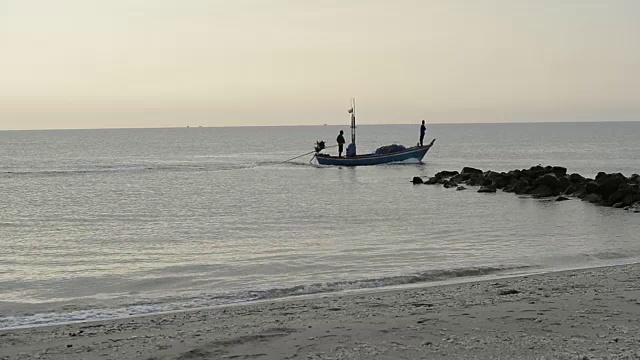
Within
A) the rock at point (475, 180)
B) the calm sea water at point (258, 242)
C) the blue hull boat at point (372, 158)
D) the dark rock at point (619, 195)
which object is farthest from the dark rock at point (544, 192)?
the blue hull boat at point (372, 158)

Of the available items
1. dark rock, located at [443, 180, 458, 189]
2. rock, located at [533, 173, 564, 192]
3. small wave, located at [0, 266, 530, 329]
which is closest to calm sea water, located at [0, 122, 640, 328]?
small wave, located at [0, 266, 530, 329]

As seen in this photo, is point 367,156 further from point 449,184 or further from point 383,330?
point 383,330

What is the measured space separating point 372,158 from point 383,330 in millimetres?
41677

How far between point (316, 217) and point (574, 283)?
12717 millimetres

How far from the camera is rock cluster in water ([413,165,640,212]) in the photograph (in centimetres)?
2417

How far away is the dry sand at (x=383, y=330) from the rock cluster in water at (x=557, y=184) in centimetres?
1530

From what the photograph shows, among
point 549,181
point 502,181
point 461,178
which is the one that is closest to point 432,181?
point 461,178

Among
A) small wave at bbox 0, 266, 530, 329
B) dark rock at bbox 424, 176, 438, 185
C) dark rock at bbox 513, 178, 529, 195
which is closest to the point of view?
small wave at bbox 0, 266, 530, 329

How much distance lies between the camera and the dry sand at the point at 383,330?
22.0 feet

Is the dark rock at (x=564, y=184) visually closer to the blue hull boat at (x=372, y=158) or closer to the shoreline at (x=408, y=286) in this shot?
the shoreline at (x=408, y=286)

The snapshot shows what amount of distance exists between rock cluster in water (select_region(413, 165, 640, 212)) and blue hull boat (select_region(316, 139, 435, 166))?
1102cm

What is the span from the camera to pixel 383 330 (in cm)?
748

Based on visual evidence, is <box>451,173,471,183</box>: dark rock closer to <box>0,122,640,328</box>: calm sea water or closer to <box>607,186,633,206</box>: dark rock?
<box>0,122,640,328</box>: calm sea water

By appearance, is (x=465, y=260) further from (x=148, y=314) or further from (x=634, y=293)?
(x=148, y=314)
